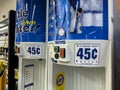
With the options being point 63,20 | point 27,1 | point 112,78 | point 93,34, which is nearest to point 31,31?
point 27,1

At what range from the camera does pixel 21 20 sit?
1966 millimetres

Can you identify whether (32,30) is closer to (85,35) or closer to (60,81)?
(60,81)

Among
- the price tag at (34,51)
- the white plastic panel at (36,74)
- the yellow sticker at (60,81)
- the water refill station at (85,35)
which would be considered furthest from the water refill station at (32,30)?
the water refill station at (85,35)

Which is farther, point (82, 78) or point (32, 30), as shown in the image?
point (32, 30)

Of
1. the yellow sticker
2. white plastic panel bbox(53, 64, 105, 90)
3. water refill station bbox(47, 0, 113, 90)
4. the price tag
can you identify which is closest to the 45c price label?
water refill station bbox(47, 0, 113, 90)

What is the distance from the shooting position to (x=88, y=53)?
1278mm

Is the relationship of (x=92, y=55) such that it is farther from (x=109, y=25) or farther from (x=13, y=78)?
(x=13, y=78)

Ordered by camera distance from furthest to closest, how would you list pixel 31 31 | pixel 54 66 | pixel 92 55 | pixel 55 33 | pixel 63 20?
pixel 31 31 → pixel 54 66 → pixel 55 33 → pixel 63 20 → pixel 92 55

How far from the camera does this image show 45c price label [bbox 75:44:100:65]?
1.27 m

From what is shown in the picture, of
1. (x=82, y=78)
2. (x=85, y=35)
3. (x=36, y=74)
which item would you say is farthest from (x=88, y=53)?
(x=36, y=74)

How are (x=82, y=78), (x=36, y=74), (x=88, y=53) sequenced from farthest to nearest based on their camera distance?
(x=36, y=74) → (x=82, y=78) → (x=88, y=53)

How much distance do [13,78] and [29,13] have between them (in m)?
1.15

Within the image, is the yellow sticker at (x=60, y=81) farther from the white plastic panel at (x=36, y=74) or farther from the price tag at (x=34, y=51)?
the white plastic panel at (x=36, y=74)

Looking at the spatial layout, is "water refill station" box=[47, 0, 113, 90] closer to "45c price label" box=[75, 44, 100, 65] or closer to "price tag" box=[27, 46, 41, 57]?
"45c price label" box=[75, 44, 100, 65]
